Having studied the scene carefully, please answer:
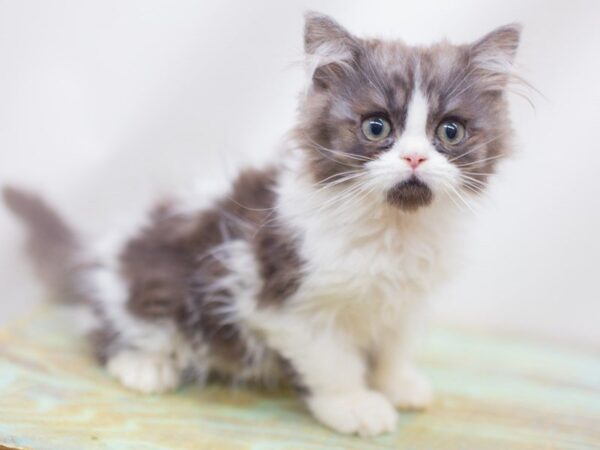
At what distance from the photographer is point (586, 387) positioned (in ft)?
6.09

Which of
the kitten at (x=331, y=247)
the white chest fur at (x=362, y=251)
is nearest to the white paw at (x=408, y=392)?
the kitten at (x=331, y=247)

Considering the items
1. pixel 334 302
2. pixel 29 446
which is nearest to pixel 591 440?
pixel 334 302

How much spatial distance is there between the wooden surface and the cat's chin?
54 cm

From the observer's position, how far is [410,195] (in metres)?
1.31

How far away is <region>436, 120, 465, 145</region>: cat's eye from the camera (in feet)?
4.35

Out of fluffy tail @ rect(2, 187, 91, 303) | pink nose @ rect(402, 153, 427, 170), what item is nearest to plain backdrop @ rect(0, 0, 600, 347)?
fluffy tail @ rect(2, 187, 91, 303)

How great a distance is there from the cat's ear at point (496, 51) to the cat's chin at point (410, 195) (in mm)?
271

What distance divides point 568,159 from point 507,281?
0.48 metres

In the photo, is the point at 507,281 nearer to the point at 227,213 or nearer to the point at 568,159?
the point at 568,159

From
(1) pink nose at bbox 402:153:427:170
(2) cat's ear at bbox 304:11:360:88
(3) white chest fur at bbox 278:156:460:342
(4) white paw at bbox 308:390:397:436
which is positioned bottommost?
(4) white paw at bbox 308:390:397:436

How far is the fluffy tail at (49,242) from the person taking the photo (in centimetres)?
196

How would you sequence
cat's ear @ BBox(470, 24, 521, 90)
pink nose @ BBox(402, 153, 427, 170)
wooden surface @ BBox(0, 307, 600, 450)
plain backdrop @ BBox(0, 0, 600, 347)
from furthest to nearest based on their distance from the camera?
plain backdrop @ BBox(0, 0, 600, 347) < wooden surface @ BBox(0, 307, 600, 450) < cat's ear @ BBox(470, 24, 521, 90) < pink nose @ BBox(402, 153, 427, 170)

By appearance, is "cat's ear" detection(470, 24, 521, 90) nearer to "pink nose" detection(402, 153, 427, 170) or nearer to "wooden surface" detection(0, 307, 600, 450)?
"pink nose" detection(402, 153, 427, 170)

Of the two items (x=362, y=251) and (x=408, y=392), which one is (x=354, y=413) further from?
(x=362, y=251)
